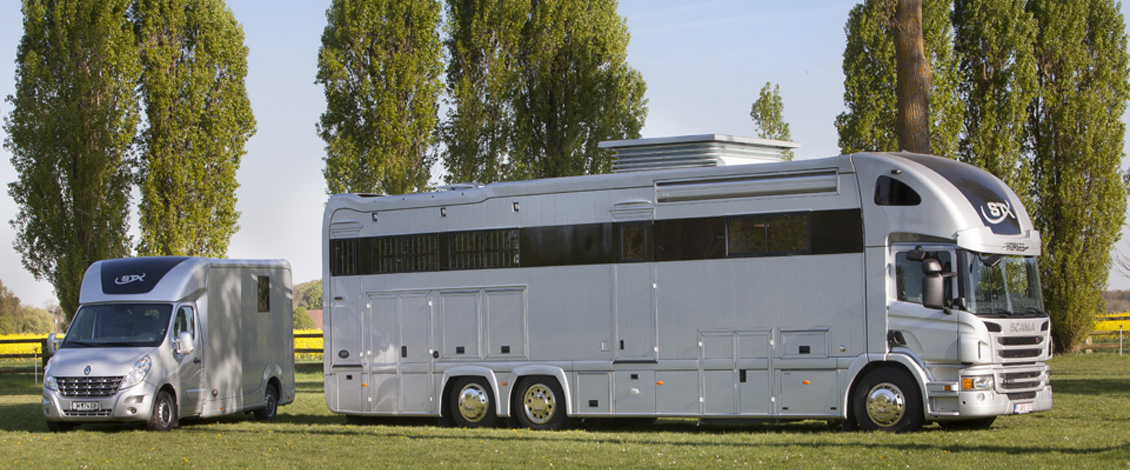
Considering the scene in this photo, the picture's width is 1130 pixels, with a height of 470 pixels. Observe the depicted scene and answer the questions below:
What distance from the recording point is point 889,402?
45.5 feet

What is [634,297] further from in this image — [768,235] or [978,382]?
[978,382]

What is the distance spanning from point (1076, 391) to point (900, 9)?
7644mm

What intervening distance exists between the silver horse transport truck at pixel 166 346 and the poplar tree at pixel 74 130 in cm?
1622

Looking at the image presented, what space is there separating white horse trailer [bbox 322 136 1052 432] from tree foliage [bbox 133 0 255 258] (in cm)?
1791

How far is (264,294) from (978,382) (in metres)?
12.4

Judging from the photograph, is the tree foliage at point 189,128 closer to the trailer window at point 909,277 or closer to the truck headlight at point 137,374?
the truck headlight at point 137,374

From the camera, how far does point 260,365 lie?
67.0ft

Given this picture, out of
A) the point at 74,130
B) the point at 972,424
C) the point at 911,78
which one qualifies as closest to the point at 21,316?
the point at 74,130

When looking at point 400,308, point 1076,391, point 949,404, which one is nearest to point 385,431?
point 400,308

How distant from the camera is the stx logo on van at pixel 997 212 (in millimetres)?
14000

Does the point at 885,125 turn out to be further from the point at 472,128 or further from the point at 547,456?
the point at 547,456

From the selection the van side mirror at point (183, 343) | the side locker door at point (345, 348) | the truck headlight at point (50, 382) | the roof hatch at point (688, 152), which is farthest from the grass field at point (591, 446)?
the roof hatch at point (688, 152)

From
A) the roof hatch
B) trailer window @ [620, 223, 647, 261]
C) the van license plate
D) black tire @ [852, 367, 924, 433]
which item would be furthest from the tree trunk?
the van license plate

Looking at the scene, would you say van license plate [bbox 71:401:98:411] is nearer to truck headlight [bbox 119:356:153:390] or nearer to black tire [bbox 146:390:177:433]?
truck headlight [bbox 119:356:153:390]
